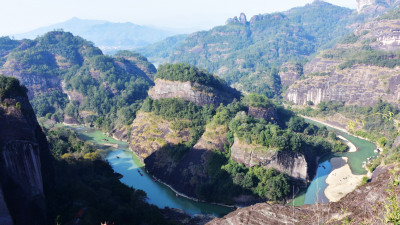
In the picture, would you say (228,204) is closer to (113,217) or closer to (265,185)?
(265,185)

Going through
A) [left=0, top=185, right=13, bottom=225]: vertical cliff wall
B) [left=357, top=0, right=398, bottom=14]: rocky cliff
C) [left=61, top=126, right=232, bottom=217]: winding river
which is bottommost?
[left=61, top=126, right=232, bottom=217]: winding river

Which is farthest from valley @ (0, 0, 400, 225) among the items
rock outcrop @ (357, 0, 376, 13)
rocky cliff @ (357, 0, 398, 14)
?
rock outcrop @ (357, 0, 376, 13)

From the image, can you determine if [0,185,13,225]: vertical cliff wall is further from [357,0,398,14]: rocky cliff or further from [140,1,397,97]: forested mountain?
[357,0,398,14]: rocky cliff

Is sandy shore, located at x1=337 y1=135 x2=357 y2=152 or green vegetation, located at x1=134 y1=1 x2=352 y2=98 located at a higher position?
green vegetation, located at x1=134 y1=1 x2=352 y2=98

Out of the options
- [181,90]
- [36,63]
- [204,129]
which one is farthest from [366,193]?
[36,63]

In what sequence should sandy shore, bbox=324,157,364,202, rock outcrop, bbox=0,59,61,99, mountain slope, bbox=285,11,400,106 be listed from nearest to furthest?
sandy shore, bbox=324,157,364,202 → mountain slope, bbox=285,11,400,106 → rock outcrop, bbox=0,59,61,99

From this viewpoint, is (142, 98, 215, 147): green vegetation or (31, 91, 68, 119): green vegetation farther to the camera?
(31, 91, 68, 119): green vegetation

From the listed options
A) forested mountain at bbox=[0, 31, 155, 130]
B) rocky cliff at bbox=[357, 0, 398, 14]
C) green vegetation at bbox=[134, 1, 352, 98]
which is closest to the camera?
forested mountain at bbox=[0, 31, 155, 130]
